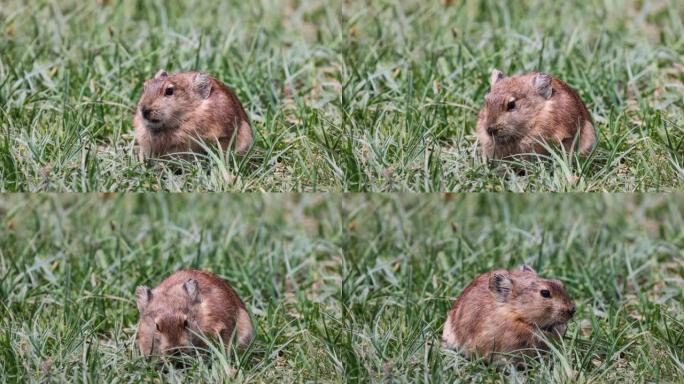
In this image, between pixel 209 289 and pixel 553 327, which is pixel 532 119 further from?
pixel 209 289

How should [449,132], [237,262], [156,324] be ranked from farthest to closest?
1. [237,262]
2. [449,132]
3. [156,324]

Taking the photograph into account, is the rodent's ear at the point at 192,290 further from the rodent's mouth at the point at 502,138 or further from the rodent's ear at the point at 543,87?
the rodent's ear at the point at 543,87

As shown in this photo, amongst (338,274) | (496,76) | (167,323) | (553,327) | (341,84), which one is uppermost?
(496,76)

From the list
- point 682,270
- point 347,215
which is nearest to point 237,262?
point 347,215

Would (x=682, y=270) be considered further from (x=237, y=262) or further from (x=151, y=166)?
(x=151, y=166)

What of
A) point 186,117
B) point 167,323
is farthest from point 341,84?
point 167,323

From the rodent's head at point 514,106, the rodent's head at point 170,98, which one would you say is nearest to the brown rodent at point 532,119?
the rodent's head at point 514,106
